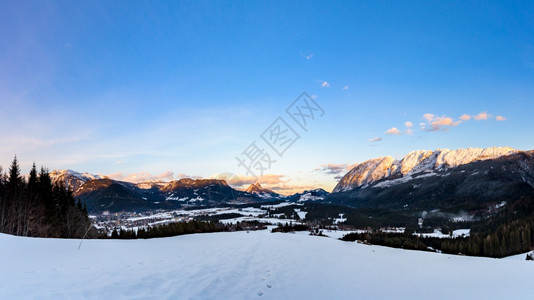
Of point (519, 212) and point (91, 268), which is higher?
point (91, 268)

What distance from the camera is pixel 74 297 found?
21.4 feet

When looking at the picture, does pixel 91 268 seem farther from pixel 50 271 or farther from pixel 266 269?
pixel 266 269

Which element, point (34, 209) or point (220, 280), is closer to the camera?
point (220, 280)

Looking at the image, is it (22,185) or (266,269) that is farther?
(22,185)

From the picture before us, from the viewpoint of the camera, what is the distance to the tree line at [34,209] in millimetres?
44750

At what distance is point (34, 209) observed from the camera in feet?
152

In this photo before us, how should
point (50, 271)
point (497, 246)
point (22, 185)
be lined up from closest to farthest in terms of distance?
1. point (50, 271)
2. point (22, 185)
3. point (497, 246)

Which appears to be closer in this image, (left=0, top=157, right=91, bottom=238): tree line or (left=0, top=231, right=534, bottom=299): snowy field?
(left=0, top=231, right=534, bottom=299): snowy field

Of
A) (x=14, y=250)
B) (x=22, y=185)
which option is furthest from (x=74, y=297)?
(x=22, y=185)

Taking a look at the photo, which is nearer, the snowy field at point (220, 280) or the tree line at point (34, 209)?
the snowy field at point (220, 280)

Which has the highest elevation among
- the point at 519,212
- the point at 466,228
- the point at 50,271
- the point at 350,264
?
the point at 50,271

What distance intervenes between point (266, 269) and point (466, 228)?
214383 millimetres

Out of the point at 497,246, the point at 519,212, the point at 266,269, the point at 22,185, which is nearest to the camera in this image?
the point at 266,269

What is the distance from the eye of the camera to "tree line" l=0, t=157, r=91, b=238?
44750 mm
